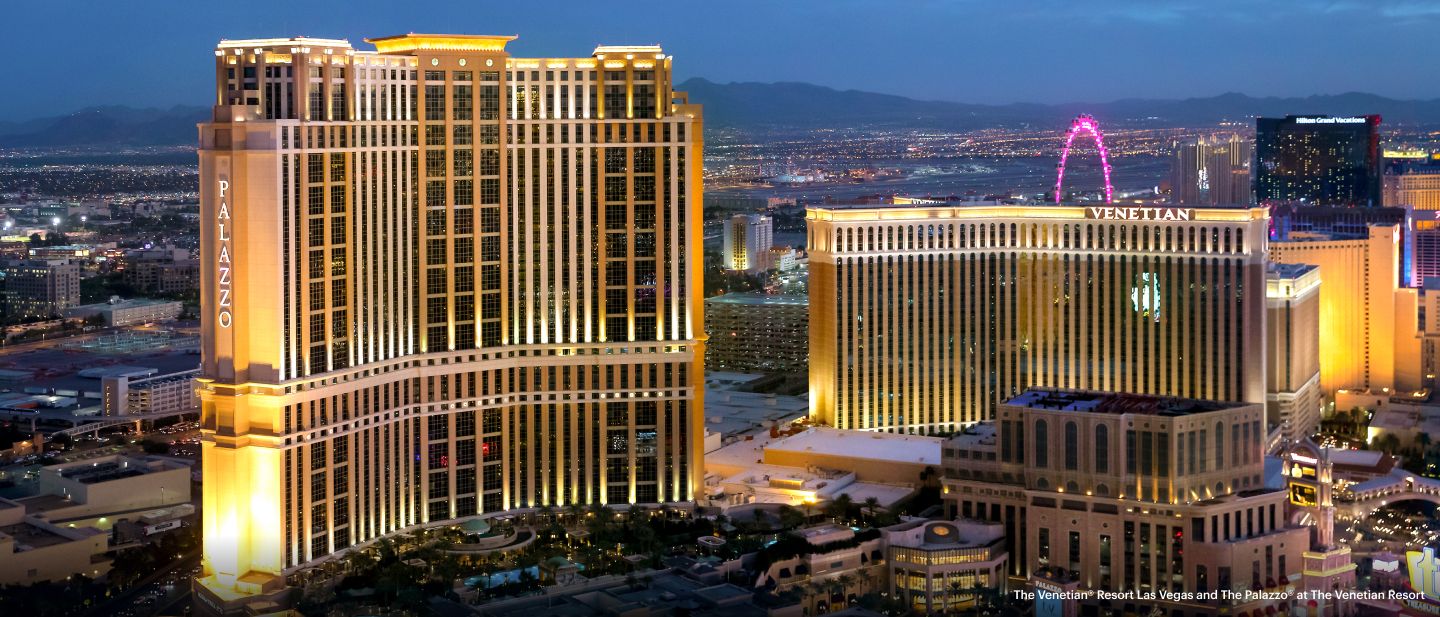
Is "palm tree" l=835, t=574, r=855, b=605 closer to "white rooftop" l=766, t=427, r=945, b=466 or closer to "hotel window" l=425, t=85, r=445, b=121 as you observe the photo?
"white rooftop" l=766, t=427, r=945, b=466

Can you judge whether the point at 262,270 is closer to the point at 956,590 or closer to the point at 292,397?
the point at 292,397

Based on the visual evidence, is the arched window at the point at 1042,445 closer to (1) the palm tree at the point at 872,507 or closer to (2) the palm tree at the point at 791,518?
(1) the palm tree at the point at 872,507

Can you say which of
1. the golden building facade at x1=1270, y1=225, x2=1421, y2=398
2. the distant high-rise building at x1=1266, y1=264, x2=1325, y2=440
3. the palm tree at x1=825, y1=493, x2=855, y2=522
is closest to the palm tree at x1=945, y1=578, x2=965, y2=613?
the palm tree at x1=825, y1=493, x2=855, y2=522

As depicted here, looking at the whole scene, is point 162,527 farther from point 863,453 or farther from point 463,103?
point 863,453

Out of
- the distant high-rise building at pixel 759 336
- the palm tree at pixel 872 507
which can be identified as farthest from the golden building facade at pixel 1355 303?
the palm tree at pixel 872 507

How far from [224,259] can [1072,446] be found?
39274mm

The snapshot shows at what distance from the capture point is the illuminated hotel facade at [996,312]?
380ft

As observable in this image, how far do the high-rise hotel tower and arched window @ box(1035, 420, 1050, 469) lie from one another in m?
18.3

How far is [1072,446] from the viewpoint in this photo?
87.0m

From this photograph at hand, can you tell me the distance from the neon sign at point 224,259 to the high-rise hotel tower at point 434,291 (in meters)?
0.10

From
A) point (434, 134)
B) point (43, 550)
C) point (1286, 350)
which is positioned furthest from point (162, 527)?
point (1286, 350)

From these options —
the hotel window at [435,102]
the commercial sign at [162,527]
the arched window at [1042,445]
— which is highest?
the hotel window at [435,102]

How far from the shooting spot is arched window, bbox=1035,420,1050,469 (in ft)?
287

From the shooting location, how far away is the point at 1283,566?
85.9 m
